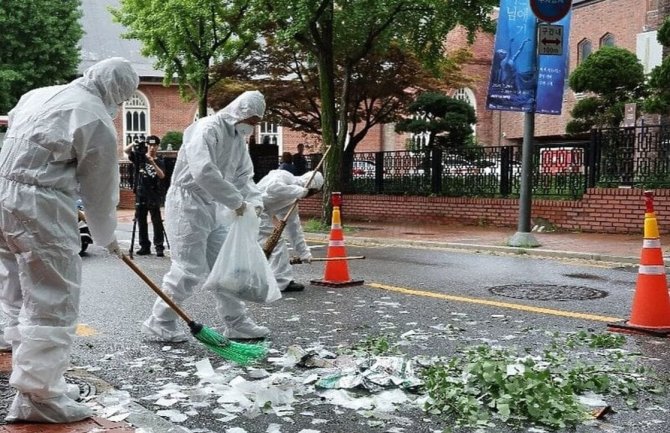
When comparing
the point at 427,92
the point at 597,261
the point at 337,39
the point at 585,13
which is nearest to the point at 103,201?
the point at 597,261

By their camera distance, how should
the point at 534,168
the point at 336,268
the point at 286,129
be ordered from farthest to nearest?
the point at 286,129 → the point at 534,168 → the point at 336,268

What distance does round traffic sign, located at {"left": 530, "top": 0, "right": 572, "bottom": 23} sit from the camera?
1216cm

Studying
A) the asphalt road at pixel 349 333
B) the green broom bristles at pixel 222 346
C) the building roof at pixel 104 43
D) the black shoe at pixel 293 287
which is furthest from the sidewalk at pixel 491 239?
the building roof at pixel 104 43

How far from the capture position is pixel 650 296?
616 cm

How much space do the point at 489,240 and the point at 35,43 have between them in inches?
1067

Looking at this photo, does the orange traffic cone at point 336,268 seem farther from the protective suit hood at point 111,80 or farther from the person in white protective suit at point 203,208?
the protective suit hood at point 111,80

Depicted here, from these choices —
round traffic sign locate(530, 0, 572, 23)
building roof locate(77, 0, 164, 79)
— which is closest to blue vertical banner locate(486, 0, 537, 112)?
round traffic sign locate(530, 0, 572, 23)

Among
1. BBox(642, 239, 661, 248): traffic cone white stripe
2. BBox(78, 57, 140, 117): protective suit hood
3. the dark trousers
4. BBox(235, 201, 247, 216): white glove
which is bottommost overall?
the dark trousers

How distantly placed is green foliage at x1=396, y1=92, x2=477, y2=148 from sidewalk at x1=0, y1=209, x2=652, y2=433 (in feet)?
13.7

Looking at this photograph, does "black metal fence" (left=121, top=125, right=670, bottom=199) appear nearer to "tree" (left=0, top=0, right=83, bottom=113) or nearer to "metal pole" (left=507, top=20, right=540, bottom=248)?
"metal pole" (left=507, top=20, right=540, bottom=248)

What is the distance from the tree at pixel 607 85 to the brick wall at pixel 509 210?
5.50 meters

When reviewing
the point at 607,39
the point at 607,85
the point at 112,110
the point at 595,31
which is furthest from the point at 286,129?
the point at 112,110

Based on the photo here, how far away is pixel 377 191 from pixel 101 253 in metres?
8.99

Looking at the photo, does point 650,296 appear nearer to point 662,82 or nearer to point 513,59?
point 513,59
